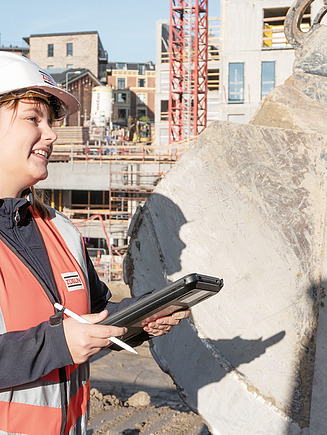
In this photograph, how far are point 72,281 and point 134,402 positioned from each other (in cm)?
413

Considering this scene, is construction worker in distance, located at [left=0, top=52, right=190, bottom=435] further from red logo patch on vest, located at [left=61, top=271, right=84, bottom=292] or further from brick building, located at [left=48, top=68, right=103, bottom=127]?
brick building, located at [left=48, top=68, right=103, bottom=127]

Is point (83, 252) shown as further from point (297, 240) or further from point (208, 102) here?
point (208, 102)

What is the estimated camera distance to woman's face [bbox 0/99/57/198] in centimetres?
157

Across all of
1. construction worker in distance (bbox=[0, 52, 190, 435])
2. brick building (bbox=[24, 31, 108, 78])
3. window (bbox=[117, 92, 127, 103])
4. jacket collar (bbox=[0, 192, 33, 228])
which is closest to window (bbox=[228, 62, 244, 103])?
construction worker in distance (bbox=[0, 52, 190, 435])

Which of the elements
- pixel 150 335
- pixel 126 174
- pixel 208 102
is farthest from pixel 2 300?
pixel 208 102

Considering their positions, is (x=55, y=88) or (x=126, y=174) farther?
(x=126, y=174)

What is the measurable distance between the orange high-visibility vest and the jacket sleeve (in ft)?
0.23

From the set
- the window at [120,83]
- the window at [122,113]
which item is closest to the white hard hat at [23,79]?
the window at [122,113]

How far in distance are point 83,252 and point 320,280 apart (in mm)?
1165

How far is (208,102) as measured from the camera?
3375 centimetres

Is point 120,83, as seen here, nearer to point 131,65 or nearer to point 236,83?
point 131,65

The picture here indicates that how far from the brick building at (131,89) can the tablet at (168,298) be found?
47857 millimetres

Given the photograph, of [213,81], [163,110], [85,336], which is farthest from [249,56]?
[85,336]

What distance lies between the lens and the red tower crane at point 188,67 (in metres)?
30.8
